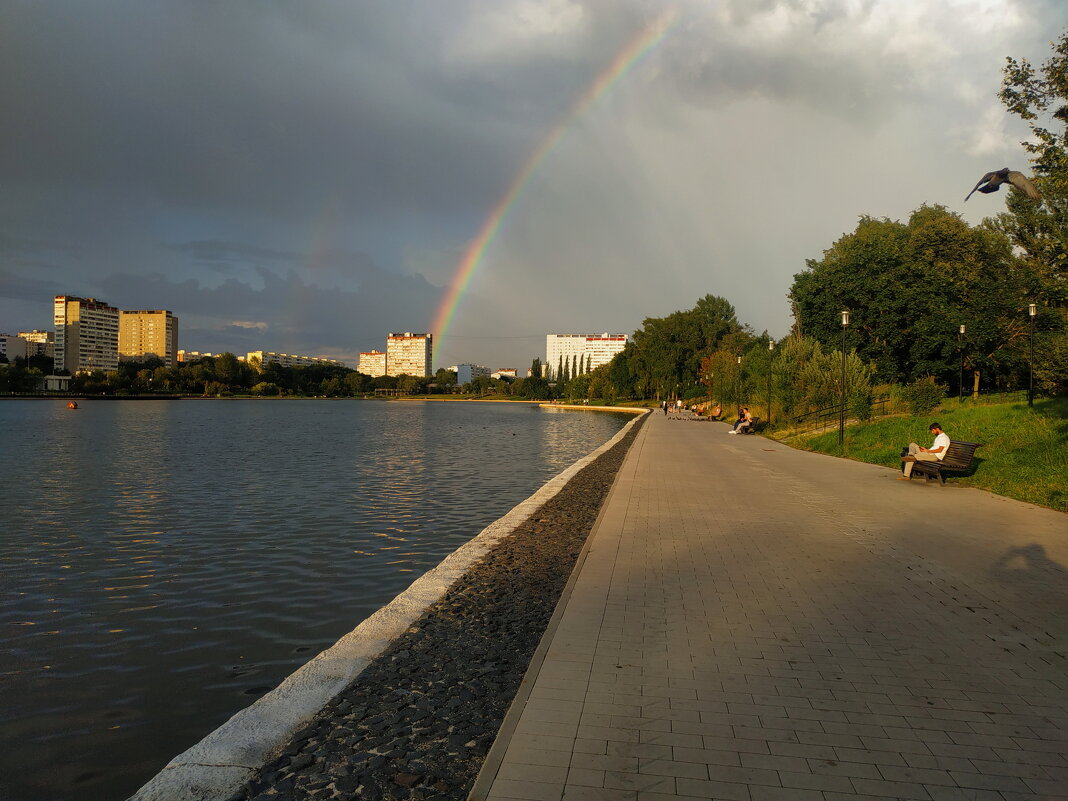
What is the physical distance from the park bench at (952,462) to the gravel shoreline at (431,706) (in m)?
10.3

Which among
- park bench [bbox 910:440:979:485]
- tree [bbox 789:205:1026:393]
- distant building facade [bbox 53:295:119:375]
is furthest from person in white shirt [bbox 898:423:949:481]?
distant building facade [bbox 53:295:119:375]

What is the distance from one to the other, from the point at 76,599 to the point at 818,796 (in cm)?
807

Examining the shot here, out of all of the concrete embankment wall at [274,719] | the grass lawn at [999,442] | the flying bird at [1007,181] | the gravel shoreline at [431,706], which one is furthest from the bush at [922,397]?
the concrete embankment wall at [274,719]

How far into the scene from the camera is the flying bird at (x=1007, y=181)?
9.89 m

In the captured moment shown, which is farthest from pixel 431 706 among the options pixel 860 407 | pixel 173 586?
pixel 860 407

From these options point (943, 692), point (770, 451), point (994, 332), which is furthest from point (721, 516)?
point (994, 332)

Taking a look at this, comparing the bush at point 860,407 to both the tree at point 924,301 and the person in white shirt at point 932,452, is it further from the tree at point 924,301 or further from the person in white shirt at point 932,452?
the tree at point 924,301

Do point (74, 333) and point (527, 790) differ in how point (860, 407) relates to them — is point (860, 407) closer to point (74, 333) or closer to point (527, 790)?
point (527, 790)

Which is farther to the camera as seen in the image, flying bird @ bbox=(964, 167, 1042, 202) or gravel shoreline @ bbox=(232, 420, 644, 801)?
flying bird @ bbox=(964, 167, 1042, 202)

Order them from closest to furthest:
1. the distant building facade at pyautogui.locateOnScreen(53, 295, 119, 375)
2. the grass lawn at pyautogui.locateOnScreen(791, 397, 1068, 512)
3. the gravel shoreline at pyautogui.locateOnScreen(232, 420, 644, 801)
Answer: the gravel shoreline at pyautogui.locateOnScreen(232, 420, 644, 801)
the grass lawn at pyautogui.locateOnScreen(791, 397, 1068, 512)
the distant building facade at pyautogui.locateOnScreen(53, 295, 119, 375)

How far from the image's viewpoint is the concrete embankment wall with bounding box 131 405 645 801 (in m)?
3.44

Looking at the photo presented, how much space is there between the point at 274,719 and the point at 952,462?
1436cm

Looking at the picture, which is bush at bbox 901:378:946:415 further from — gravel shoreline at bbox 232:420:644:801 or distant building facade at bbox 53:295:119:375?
distant building facade at bbox 53:295:119:375

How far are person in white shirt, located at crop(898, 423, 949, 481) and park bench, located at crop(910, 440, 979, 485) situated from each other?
0.11 meters
